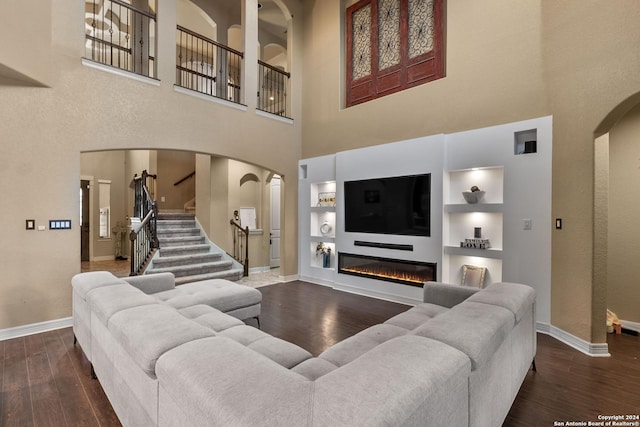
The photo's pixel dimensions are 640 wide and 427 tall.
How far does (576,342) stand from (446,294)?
5.28 feet

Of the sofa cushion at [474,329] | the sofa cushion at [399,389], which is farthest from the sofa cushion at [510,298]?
the sofa cushion at [399,389]

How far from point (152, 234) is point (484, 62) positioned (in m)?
6.75

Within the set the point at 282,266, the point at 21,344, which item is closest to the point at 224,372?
the point at 21,344

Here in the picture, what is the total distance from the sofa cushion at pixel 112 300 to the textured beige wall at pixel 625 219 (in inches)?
210

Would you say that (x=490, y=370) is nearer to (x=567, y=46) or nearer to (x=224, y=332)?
(x=224, y=332)

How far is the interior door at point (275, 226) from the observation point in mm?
8406

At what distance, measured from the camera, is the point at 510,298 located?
2162 mm

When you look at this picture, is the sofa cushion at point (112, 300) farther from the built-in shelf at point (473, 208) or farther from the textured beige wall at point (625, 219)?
the textured beige wall at point (625, 219)

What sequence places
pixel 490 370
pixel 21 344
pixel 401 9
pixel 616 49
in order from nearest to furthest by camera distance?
pixel 490 370, pixel 616 49, pixel 21 344, pixel 401 9

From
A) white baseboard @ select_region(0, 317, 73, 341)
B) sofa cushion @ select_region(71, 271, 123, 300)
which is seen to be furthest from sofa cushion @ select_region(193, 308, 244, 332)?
white baseboard @ select_region(0, 317, 73, 341)

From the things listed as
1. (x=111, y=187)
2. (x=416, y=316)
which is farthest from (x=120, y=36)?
(x=416, y=316)

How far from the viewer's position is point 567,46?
3.46 meters

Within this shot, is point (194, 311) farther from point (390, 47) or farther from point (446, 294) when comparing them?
point (390, 47)

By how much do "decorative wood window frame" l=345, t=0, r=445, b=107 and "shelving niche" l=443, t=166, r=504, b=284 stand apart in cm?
173
